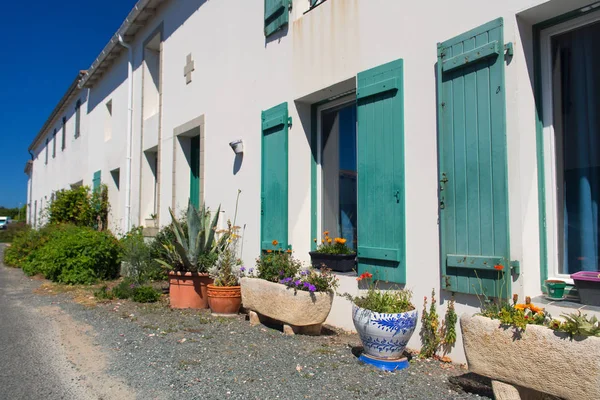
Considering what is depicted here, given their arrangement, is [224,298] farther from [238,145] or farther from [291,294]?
[238,145]

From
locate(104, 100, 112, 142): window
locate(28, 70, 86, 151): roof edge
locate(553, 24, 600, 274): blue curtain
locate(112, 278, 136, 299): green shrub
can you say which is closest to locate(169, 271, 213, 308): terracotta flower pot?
locate(112, 278, 136, 299): green shrub

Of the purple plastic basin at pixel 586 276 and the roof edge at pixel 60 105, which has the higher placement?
the roof edge at pixel 60 105

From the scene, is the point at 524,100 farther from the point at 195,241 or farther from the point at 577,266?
the point at 195,241

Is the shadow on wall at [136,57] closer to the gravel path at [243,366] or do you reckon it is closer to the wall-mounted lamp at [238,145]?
the wall-mounted lamp at [238,145]

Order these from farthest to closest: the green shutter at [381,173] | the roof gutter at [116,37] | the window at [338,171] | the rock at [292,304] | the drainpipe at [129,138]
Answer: the drainpipe at [129,138], the roof gutter at [116,37], the window at [338,171], the rock at [292,304], the green shutter at [381,173]

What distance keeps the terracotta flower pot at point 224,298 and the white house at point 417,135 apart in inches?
28.0

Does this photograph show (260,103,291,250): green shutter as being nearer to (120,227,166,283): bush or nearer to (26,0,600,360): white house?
(26,0,600,360): white house

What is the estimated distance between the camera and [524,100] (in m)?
3.48

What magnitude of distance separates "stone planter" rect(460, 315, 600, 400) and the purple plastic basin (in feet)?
2.40

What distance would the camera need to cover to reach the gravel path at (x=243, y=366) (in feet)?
10.4

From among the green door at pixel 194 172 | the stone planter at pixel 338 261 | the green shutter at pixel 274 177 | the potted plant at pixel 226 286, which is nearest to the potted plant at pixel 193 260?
the potted plant at pixel 226 286

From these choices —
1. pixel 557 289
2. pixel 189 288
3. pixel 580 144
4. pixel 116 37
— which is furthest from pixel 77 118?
pixel 557 289

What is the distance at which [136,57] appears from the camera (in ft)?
36.9

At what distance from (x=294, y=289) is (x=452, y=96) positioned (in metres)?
2.22
